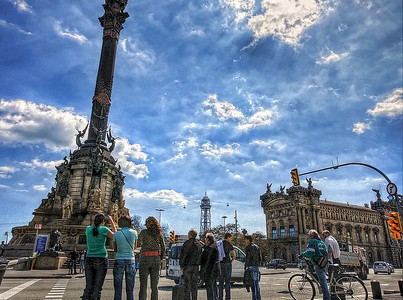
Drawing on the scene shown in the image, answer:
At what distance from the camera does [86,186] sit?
3161 centimetres

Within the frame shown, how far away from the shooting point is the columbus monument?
27.9 m

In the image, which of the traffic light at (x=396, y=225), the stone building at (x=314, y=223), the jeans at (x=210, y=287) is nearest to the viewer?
the jeans at (x=210, y=287)

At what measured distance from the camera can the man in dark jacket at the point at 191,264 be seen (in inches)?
261

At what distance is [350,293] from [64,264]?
70.8 ft

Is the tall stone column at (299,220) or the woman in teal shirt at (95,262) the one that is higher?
the tall stone column at (299,220)

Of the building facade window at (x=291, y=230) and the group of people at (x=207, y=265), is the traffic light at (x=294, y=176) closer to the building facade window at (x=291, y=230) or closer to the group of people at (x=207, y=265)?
the group of people at (x=207, y=265)

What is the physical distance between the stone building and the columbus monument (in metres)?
50.6

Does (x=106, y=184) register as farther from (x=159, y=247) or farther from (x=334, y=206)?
(x=334, y=206)

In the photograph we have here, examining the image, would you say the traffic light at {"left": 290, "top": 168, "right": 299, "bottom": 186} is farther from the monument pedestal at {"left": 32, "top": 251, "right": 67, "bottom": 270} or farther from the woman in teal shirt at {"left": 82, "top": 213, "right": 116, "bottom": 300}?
the monument pedestal at {"left": 32, "top": 251, "right": 67, "bottom": 270}

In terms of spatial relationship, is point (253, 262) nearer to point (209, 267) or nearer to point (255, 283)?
point (255, 283)

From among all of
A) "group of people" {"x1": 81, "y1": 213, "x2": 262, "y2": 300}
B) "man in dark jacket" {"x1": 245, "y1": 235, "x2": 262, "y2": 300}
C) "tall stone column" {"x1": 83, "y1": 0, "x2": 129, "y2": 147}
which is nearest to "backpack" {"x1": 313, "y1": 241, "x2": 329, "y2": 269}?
"man in dark jacket" {"x1": 245, "y1": 235, "x2": 262, "y2": 300}

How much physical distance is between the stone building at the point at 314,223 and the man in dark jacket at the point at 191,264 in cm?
6836

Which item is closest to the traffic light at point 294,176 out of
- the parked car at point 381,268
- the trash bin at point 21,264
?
the trash bin at point 21,264

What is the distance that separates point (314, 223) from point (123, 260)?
7491cm
